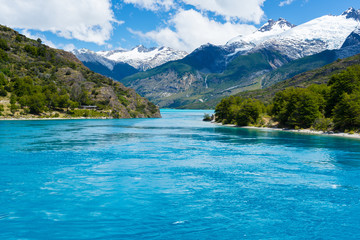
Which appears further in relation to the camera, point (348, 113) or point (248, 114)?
→ point (248, 114)

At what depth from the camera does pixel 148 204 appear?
26609 mm

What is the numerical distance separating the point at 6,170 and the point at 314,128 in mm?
112590

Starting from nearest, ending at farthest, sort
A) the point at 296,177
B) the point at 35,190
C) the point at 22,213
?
the point at 22,213 < the point at 35,190 < the point at 296,177

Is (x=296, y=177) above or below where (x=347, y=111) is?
below

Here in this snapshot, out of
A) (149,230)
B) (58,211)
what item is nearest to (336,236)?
(149,230)

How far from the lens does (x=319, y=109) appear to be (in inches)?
5079

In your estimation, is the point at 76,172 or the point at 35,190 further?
the point at 76,172

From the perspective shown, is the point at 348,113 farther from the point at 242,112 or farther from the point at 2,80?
the point at 2,80

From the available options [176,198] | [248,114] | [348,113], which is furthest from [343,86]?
[176,198]

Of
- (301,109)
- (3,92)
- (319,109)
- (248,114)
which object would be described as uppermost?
(3,92)

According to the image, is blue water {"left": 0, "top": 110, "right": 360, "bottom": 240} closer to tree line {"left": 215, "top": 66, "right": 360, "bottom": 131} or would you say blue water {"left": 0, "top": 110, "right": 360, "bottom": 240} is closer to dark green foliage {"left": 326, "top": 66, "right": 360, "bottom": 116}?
tree line {"left": 215, "top": 66, "right": 360, "bottom": 131}

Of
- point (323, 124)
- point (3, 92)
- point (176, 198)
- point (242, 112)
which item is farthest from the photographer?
point (3, 92)

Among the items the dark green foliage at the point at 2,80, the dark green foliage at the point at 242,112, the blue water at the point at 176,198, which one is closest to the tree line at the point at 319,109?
the dark green foliage at the point at 242,112

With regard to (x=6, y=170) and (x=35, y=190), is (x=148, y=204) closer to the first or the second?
(x=35, y=190)
